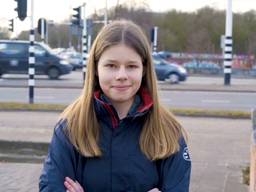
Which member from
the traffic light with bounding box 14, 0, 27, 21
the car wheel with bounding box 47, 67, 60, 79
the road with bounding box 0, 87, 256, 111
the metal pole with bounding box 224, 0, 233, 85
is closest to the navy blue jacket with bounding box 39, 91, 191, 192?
the traffic light with bounding box 14, 0, 27, 21

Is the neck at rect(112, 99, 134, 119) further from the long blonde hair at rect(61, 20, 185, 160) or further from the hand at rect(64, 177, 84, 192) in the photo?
the hand at rect(64, 177, 84, 192)

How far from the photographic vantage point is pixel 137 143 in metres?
2.52

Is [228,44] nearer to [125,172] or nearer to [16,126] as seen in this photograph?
[16,126]

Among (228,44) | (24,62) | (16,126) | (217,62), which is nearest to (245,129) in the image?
(16,126)

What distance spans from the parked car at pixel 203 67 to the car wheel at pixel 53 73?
53.5ft

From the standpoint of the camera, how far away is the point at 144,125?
A: 2572 millimetres

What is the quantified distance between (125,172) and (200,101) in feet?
58.9

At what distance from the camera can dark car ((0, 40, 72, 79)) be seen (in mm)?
28641

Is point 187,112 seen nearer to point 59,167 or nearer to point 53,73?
point 59,167

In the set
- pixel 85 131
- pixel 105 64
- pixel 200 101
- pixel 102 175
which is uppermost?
pixel 105 64

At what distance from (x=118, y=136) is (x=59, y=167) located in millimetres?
272

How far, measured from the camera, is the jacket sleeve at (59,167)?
252cm

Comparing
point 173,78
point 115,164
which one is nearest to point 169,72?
point 173,78

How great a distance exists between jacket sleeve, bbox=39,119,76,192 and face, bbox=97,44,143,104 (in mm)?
265
